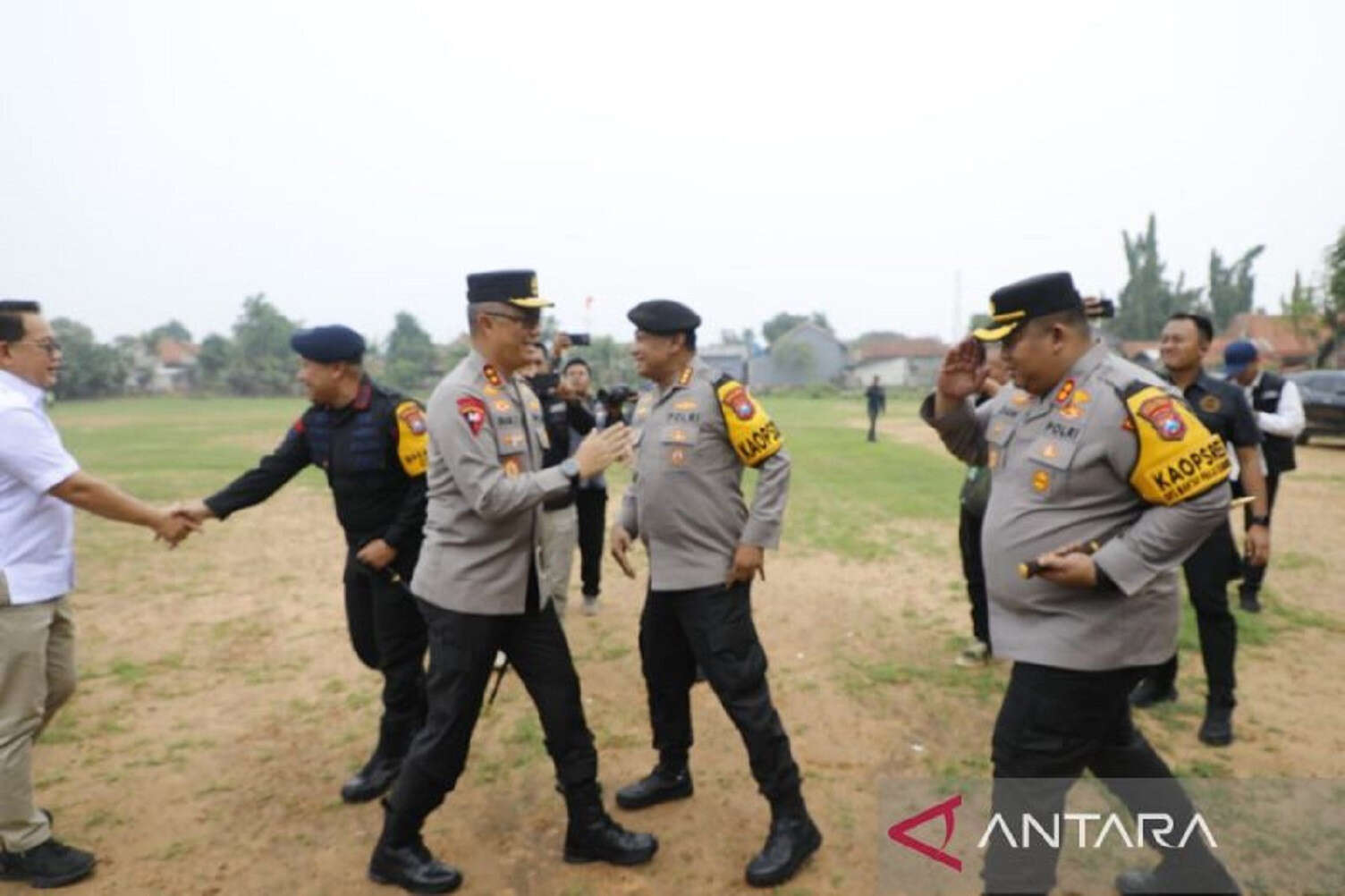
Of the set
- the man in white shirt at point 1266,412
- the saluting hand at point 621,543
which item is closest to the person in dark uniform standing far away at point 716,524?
the saluting hand at point 621,543

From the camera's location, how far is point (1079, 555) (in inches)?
92.5

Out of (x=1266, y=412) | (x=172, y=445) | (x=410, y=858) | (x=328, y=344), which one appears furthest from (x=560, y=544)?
(x=172, y=445)

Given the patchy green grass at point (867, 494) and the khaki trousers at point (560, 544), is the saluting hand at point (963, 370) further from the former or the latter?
the patchy green grass at point (867, 494)

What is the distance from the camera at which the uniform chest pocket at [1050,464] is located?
243 cm

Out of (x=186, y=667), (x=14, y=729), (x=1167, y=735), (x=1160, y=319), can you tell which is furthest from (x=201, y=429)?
(x=1160, y=319)

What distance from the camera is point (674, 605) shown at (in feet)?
11.3

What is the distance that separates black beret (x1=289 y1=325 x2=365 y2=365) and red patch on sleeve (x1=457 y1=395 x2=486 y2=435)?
35.4 inches

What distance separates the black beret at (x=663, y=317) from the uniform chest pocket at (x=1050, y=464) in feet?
4.98

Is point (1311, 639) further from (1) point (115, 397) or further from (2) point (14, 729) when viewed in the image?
(1) point (115, 397)

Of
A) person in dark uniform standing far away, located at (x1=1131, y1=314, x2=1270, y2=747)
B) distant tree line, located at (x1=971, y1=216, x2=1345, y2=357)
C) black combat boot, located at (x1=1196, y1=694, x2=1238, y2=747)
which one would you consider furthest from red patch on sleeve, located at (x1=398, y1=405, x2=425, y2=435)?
distant tree line, located at (x1=971, y1=216, x2=1345, y2=357)

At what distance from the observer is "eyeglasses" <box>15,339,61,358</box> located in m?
3.32

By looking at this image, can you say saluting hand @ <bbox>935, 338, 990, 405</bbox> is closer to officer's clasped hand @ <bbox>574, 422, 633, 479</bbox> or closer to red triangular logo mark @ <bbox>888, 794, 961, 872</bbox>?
officer's clasped hand @ <bbox>574, 422, 633, 479</bbox>

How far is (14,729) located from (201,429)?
27696mm

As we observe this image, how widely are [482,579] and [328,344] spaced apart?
1428 millimetres
